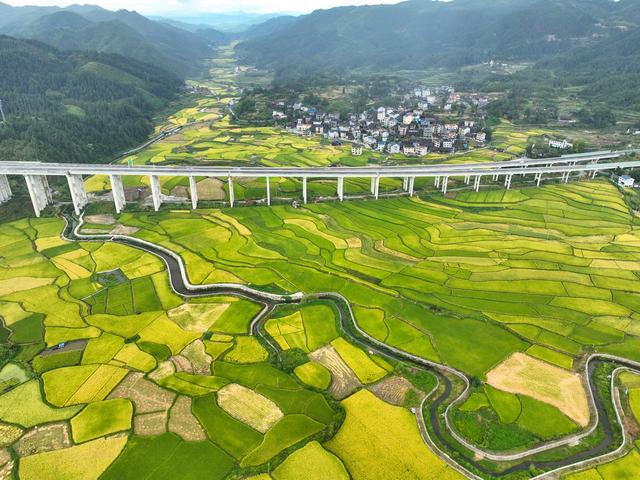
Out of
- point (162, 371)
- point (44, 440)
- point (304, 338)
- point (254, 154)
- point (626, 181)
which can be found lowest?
point (254, 154)

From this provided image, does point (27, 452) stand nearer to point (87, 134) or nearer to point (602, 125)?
point (87, 134)

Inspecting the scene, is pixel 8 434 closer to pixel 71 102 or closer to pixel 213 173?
pixel 213 173

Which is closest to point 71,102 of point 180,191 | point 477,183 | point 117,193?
point 180,191

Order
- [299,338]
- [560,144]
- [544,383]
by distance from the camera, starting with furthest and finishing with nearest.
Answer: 1. [560,144]
2. [299,338]
3. [544,383]

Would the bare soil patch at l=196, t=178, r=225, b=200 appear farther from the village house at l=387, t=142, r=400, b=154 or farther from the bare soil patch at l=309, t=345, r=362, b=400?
the village house at l=387, t=142, r=400, b=154

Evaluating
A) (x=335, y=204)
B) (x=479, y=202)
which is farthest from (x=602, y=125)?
(x=335, y=204)

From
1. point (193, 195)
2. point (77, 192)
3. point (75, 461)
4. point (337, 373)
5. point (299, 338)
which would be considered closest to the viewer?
point (75, 461)
